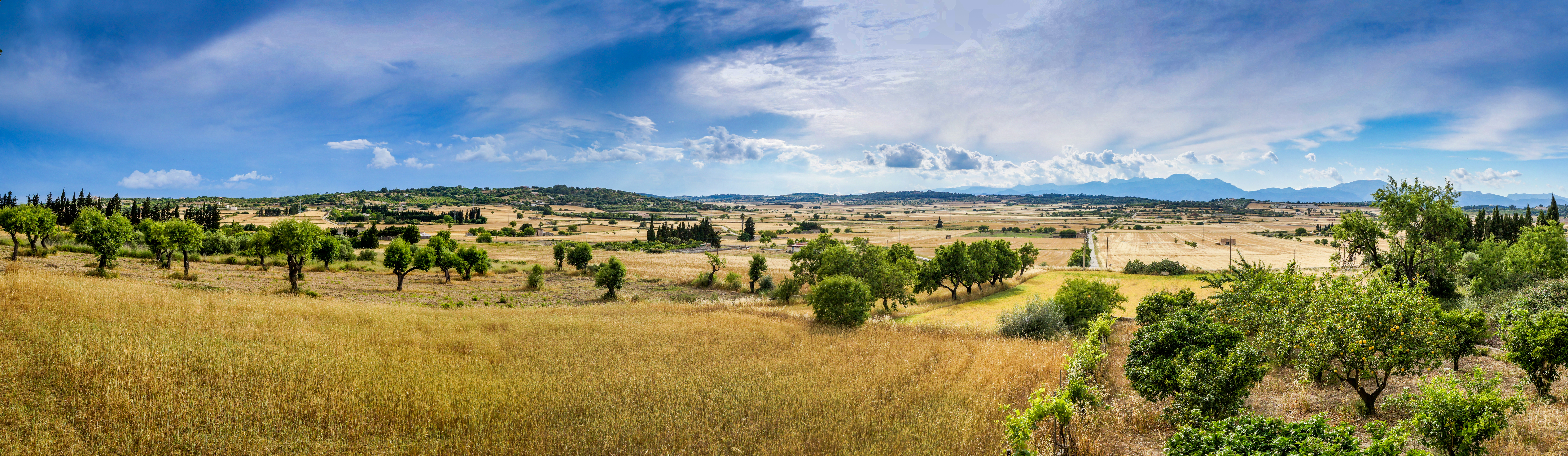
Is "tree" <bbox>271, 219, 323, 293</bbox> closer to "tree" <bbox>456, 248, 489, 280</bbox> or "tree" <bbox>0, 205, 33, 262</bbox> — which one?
"tree" <bbox>0, 205, 33, 262</bbox>

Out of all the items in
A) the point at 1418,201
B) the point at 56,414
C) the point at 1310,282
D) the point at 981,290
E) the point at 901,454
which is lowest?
the point at 981,290

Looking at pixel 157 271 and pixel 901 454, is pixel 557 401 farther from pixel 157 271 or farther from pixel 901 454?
pixel 157 271

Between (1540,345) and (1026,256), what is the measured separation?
5964 centimetres

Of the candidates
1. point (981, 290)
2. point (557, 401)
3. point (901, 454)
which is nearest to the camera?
point (901, 454)

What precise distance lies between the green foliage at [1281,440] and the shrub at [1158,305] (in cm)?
1560

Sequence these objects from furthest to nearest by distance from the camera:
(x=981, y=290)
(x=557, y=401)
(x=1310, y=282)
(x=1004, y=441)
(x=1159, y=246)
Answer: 1. (x=1159, y=246)
2. (x=981, y=290)
3. (x=1310, y=282)
4. (x=557, y=401)
5. (x=1004, y=441)

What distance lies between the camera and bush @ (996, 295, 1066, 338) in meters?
24.4

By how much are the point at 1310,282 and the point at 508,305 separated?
36647 millimetres

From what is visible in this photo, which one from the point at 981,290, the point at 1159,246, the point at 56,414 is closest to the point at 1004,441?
the point at 56,414

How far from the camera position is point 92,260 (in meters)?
36.9

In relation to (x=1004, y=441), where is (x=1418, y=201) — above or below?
above

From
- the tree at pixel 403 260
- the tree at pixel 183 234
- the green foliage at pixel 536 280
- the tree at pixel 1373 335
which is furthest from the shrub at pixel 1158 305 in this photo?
the tree at pixel 183 234

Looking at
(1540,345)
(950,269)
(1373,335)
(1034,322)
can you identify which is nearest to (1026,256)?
(950,269)

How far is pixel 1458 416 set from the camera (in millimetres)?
7641
